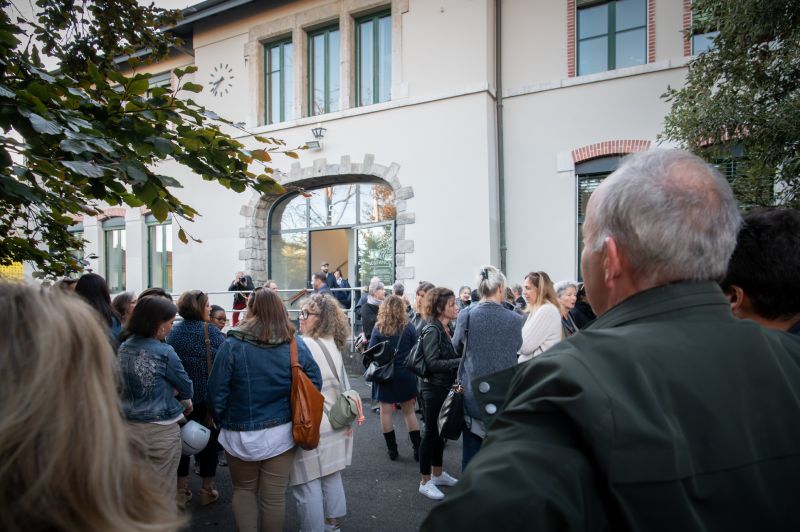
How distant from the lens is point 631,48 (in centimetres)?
969

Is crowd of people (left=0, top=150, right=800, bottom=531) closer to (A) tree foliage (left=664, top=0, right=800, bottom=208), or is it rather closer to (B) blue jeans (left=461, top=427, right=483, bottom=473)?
(B) blue jeans (left=461, top=427, right=483, bottom=473)

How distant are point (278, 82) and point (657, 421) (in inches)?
526

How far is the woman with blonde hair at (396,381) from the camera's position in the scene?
Answer: 5156 mm

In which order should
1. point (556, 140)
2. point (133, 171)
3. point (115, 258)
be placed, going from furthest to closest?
1. point (115, 258)
2. point (556, 140)
3. point (133, 171)

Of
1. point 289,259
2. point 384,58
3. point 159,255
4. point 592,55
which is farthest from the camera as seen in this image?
point 159,255

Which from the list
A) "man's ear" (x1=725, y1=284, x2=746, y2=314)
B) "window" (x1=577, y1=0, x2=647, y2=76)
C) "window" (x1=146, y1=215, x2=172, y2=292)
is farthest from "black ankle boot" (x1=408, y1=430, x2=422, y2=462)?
"window" (x1=146, y1=215, x2=172, y2=292)

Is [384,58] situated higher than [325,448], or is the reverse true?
[384,58]

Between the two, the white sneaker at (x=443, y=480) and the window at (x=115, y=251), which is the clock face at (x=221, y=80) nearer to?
the window at (x=115, y=251)

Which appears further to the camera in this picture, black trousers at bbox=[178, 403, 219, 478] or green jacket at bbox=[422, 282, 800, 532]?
black trousers at bbox=[178, 403, 219, 478]

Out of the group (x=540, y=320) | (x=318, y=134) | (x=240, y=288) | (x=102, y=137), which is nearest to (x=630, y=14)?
(x=318, y=134)

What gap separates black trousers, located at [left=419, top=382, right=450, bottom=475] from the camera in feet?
14.1

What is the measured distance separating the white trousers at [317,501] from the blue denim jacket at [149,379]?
105 cm

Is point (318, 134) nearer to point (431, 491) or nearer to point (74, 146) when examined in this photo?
point (431, 491)

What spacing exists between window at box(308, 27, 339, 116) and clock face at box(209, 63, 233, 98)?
229 centimetres
